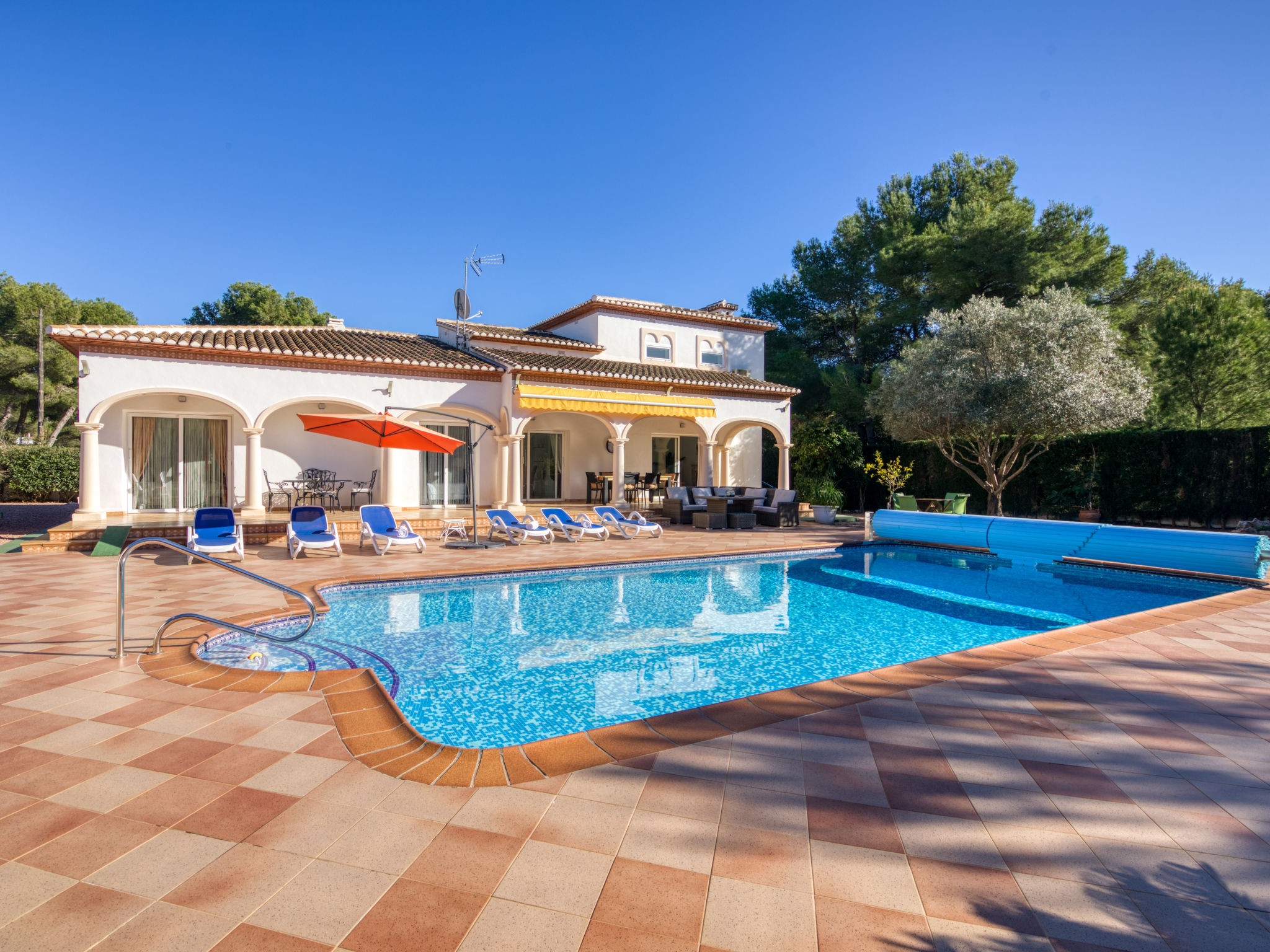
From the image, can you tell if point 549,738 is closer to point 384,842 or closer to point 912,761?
point 384,842

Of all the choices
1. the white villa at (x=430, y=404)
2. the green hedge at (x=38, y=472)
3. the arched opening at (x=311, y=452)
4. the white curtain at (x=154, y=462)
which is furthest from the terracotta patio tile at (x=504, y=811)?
the green hedge at (x=38, y=472)

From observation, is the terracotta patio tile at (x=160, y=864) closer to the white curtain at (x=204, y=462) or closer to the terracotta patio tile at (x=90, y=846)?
the terracotta patio tile at (x=90, y=846)

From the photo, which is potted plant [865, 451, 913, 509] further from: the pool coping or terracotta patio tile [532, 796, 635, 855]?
terracotta patio tile [532, 796, 635, 855]

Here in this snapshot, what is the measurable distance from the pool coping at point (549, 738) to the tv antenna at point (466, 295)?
17.1 meters

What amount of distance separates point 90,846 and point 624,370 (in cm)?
2115

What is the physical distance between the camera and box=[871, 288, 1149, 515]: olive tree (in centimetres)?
1800

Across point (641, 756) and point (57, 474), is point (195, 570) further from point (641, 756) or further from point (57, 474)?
point (57, 474)

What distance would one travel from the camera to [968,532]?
15.7m

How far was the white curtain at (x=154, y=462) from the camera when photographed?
58.0ft

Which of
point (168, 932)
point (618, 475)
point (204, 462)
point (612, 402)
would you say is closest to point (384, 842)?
point (168, 932)

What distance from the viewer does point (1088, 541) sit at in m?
13.6

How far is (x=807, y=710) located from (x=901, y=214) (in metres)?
33.0

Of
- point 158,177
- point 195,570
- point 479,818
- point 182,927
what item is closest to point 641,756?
point 479,818

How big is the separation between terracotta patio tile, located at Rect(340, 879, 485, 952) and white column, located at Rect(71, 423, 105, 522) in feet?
58.6
